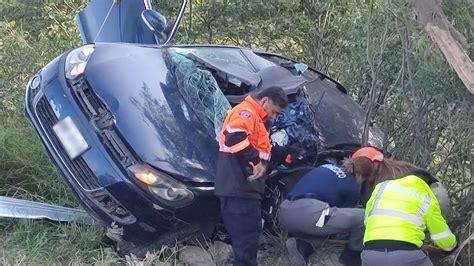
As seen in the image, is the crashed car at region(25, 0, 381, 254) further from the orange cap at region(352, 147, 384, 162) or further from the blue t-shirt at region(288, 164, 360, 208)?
the orange cap at region(352, 147, 384, 162)

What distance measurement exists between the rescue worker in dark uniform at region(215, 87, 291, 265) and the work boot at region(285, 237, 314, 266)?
0.98ft

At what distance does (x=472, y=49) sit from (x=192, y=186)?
73.4 inches

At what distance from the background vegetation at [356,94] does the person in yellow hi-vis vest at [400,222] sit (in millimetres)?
711

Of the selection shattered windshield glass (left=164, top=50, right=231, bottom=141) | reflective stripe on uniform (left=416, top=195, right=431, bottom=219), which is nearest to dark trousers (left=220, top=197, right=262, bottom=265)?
shattered windshield glass (left=164, top=50, right=231, bottom=141)

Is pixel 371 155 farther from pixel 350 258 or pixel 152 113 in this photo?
pixel 152 113

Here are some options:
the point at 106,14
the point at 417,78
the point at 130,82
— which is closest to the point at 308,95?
the point at 417,78

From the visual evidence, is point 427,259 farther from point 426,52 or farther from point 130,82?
point 130,82

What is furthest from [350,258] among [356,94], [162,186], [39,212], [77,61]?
[77,61]

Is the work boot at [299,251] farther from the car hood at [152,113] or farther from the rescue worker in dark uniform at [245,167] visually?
the car hood at [152,113]

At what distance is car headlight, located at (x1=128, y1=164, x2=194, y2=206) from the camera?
4.60 metres

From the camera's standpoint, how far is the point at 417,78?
16.5ft

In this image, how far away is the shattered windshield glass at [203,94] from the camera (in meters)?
5.12

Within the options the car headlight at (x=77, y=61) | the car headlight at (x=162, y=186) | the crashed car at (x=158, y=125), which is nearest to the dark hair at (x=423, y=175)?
the crashed car at (x=158, y=125)

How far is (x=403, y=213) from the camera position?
166 inches
